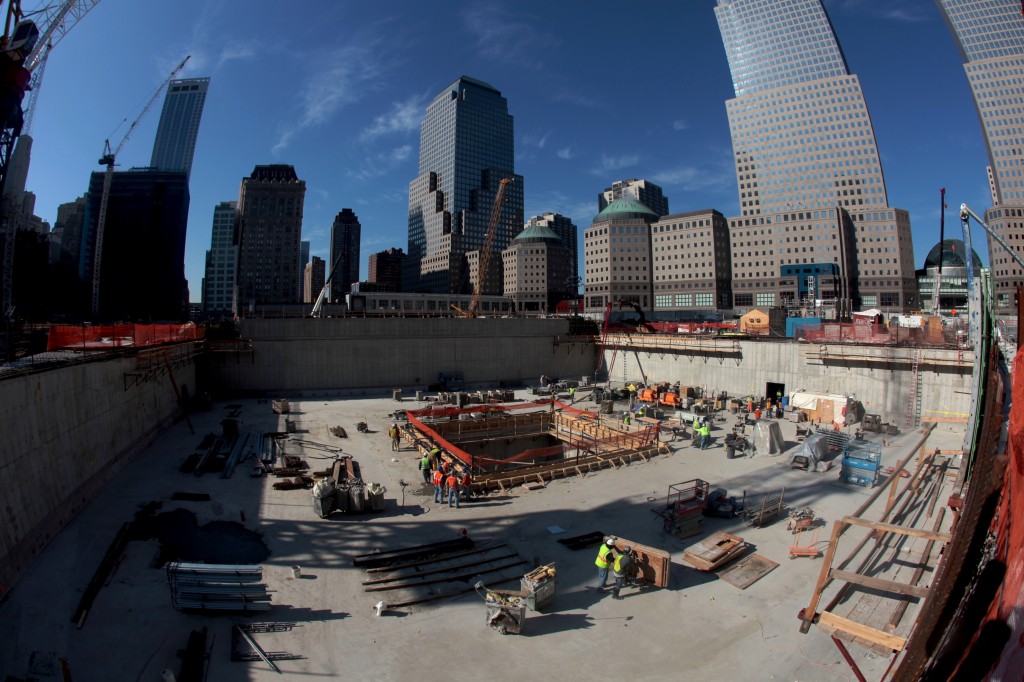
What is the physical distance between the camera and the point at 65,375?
52.1ft

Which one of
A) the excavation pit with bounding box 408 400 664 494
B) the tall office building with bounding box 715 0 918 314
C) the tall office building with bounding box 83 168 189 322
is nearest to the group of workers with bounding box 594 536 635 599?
the excavation pit with bounding box 408 400 664 494

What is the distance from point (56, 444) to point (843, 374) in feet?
125

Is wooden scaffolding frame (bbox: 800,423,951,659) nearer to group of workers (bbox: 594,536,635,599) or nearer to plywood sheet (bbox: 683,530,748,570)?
plywood sheet (bbox: 683,530,748,570)

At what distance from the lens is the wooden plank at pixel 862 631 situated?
8.47 meters

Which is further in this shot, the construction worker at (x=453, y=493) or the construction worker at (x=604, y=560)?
the construction worker at (x=453, y=493)

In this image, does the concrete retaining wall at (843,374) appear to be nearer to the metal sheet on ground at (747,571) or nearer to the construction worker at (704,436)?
the construction worker at (704,436)

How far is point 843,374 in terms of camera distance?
31297mm

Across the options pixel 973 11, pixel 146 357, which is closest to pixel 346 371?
pixel 146 357

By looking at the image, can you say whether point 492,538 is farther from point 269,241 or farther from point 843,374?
point 269,241

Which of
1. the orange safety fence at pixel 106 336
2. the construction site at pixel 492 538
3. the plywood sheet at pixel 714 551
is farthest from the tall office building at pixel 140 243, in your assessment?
the plywood sheet at pixel 714 551

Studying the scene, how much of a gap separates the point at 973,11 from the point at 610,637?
7808 inches

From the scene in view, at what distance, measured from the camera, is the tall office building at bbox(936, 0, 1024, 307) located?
12012cm

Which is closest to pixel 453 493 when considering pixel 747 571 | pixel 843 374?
pixel 747 571

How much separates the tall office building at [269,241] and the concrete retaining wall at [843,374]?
151m
